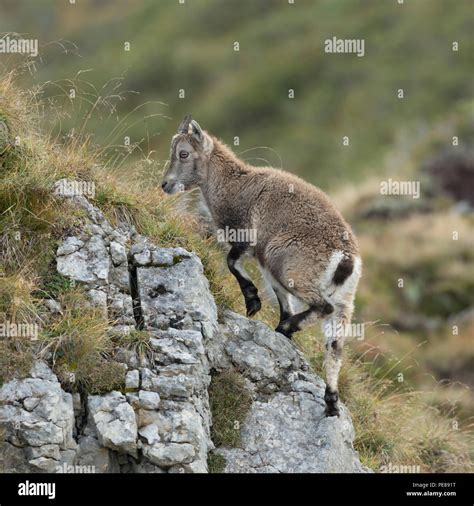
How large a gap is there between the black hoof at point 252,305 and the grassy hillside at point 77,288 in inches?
4.7

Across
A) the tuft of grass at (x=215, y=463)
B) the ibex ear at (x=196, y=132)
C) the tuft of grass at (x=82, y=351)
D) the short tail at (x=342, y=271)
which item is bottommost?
the tuft of grass at (x=215, y=463)

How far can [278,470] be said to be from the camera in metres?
10.6

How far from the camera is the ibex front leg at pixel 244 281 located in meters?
12.8

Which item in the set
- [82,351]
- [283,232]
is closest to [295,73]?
[283,232]

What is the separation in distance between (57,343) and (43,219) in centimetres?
175

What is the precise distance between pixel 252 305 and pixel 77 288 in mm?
2616

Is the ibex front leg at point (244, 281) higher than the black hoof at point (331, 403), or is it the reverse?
the ibex front leg at point (244, 281)

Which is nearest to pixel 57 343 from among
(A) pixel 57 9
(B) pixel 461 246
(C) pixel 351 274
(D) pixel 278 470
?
(D) pixel 278 470

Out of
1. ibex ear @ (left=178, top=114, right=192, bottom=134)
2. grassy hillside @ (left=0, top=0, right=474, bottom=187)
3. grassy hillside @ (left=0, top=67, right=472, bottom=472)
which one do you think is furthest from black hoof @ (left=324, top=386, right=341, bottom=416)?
grassy hillside @ (left=0, top=0, right=474, bottom=187)

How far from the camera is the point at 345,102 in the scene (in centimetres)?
5341

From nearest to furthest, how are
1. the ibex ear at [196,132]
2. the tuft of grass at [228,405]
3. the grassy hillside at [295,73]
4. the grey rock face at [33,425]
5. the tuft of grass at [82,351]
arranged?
the grey rock face at [33,425]
the tuft of grass at [82,351]
the tuft of grass at [228,405]
the ibex ear at [196,132]
the grassy hillside at [295,73]

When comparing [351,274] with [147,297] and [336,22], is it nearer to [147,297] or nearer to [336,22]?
[147,297]

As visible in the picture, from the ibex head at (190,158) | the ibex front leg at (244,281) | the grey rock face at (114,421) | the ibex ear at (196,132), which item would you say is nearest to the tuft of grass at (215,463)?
the grey rock face at (114,421)

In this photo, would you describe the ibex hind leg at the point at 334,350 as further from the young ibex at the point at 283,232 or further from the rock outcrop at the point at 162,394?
the rock outcrop at the point at 162,394
